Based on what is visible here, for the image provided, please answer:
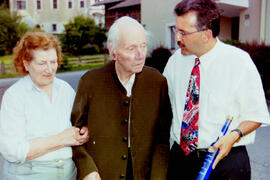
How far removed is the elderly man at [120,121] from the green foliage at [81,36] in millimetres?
28117

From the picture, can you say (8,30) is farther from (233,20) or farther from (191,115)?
(191,115)

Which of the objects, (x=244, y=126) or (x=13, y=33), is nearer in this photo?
(x=244, y=126)

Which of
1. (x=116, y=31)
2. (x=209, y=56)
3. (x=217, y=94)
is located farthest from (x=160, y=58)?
(x=116, y=31)

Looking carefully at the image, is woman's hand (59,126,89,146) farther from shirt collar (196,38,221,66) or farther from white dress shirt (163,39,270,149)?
shirt collar (196,38,221,66)

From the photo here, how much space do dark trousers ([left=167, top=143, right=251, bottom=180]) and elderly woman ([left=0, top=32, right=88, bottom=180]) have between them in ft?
2.28

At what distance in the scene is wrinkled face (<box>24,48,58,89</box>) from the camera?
1.92m

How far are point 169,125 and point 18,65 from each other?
3.57 ft

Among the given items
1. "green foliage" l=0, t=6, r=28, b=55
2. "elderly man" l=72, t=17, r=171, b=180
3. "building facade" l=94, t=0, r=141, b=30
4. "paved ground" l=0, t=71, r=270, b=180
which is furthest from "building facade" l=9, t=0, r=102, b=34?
"elderly man" l=72, t=17, r=171, b=180

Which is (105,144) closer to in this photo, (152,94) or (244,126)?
(152,94)

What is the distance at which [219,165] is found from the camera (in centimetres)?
200

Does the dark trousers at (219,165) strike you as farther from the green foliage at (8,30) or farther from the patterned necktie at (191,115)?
the green foliage at (8,30)

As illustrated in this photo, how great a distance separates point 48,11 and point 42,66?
132 ft

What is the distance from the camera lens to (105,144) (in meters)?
1.98

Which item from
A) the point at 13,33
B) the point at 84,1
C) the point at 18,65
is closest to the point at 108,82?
the point at 18,65
